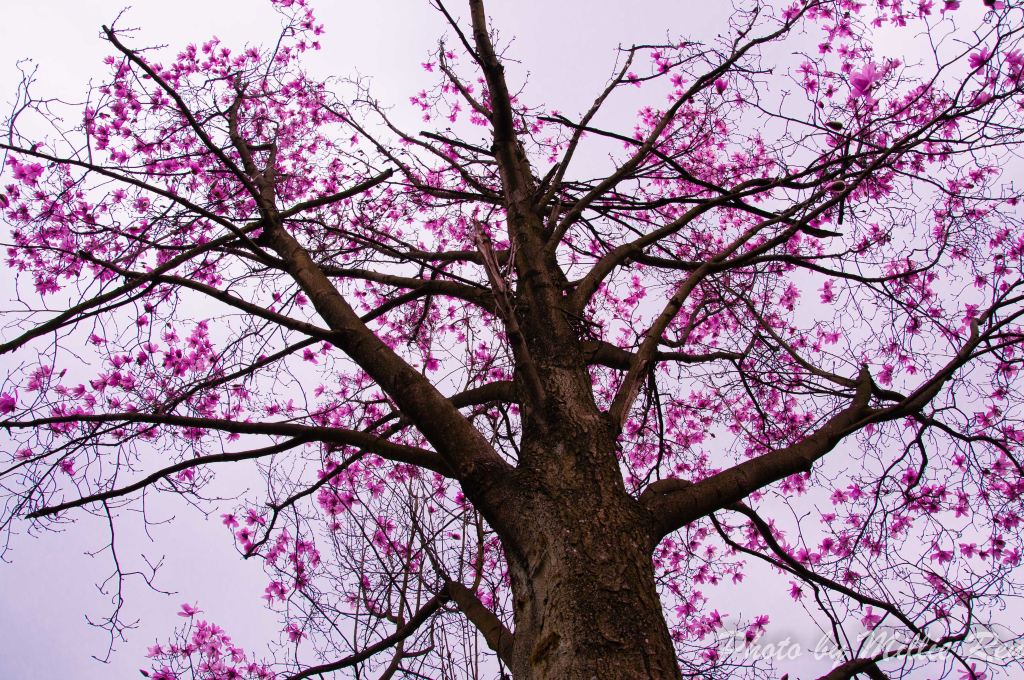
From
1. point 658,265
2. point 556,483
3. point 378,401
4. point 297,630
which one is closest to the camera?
point 556,483

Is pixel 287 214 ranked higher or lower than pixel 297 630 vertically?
higher

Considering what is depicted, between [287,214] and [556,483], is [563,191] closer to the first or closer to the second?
[287,214]

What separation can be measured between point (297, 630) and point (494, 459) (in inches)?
103

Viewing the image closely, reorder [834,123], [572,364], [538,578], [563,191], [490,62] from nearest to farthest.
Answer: [538,578]
[572,364]
[490,62]
[834,123]
[563,191]

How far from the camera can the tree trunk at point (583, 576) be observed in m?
2.21

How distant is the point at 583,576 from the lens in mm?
2387

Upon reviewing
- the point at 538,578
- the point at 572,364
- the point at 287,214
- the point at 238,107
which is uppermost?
the point at 238,107

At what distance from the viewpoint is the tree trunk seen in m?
2.21

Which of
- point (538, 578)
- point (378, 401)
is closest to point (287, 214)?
point (378, 401)

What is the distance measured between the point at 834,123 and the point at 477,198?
9.22 ft

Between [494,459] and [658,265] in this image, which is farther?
[658,265]

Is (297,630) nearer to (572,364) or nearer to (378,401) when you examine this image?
(378,401)

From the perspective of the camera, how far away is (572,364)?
338 centimetres

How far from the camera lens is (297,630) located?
443cm
